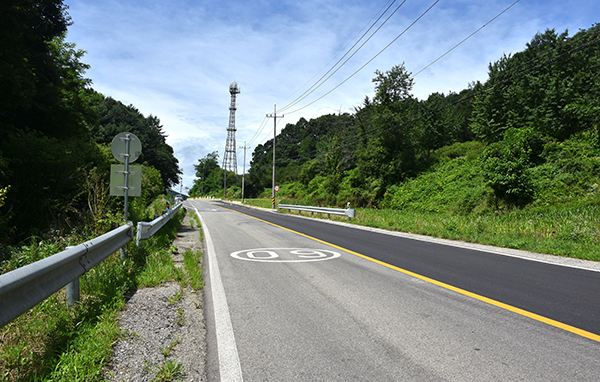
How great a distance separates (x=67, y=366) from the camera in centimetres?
267

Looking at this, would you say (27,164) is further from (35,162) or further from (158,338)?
(158,338)

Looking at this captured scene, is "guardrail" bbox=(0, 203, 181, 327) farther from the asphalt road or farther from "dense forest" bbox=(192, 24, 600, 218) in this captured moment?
"dense forest" bbox=(192, 24, 600, 218)

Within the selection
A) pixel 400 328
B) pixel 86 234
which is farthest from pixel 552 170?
pixel 86 234

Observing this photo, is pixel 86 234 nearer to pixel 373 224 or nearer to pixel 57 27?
pixel 373 224

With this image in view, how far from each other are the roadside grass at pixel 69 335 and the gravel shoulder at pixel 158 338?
126mm

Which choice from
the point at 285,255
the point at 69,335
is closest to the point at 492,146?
the point at 285,255

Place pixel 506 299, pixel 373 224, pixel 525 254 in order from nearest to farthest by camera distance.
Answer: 1. pixel 506 299
2. pixel 525 254
3. pixel 373 224

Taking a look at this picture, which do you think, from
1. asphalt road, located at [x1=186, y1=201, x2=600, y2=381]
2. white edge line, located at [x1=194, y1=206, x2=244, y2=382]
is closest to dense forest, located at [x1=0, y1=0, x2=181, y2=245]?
white edge line, located at [x1=194, y1=206, x2=244, y2=382]

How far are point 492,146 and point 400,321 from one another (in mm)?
23828

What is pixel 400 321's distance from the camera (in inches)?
156

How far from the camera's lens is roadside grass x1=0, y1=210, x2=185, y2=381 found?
2641mm

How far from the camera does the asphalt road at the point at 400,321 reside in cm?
287

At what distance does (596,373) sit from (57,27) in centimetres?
2226

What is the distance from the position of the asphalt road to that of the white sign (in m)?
0.45
